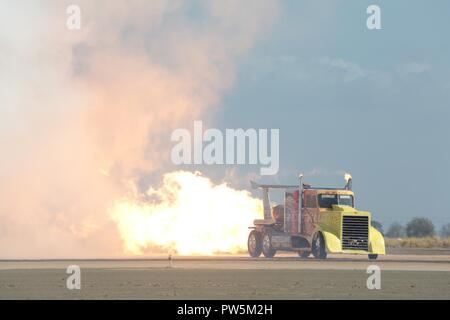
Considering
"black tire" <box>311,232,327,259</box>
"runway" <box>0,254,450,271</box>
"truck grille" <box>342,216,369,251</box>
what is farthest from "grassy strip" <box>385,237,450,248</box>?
"truck grille" <box>342,216,369,251</box>

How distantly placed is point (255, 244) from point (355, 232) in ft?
25.3

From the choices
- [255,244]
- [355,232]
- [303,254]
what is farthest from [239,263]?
[255,244]

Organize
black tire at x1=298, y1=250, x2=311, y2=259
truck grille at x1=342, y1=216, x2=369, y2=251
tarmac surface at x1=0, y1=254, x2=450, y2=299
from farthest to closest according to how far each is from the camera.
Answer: black tire at x1=298, y1=250, x2=311, y2=259 → truck grille at x1=342, y1=216, x2=369, y2=251 → tarmac surface at x1=0, y1=254, x2=450, y2=299

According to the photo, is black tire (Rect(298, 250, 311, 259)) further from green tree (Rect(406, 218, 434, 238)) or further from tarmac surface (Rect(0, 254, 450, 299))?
green tree (Rect(406, 218, 434, 238))

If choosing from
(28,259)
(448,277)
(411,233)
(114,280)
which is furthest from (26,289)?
(411,233)

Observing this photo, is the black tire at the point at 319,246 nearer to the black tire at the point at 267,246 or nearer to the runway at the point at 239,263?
the runway at the point at 239,263

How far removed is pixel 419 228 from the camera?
484 ft

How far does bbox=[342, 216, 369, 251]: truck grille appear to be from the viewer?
62250 mm

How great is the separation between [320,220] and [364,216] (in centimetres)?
237

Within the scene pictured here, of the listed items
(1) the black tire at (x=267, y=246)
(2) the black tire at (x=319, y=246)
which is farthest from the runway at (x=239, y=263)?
(1) the black tire at (x=267, y=246)

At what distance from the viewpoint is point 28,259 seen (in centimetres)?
6600

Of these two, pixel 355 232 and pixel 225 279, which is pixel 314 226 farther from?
pixel 225 279

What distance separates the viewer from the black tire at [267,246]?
66.9 meters
